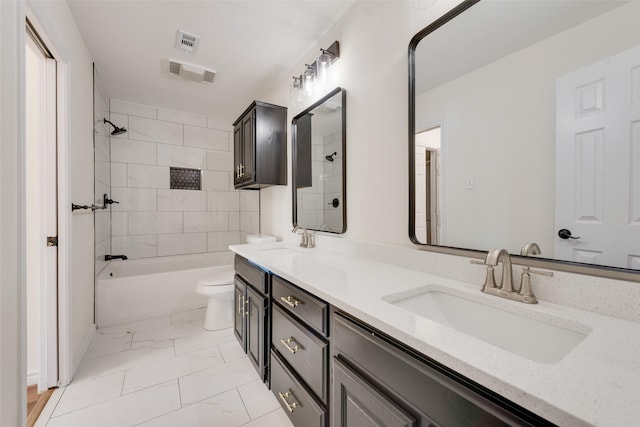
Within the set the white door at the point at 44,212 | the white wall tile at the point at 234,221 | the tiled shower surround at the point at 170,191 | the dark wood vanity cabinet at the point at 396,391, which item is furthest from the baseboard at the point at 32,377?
the white wall tile at the point at 234,221

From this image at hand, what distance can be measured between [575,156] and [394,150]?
735mm

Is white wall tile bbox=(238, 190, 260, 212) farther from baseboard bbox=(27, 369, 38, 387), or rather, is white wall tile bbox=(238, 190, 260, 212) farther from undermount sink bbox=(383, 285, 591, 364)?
undermount sink bbox=(383, 285, 591, 364)

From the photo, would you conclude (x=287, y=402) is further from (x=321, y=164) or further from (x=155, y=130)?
(x=155, y=130)

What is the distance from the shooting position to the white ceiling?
1.64 metres

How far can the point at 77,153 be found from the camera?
182 cm

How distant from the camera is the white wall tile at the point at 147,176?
10.3 ft

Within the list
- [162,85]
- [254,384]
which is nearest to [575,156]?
[254,384]

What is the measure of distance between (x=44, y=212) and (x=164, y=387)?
1280 millimetres

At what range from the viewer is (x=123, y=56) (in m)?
2.18

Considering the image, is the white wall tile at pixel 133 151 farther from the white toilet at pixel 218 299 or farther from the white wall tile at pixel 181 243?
the white toilet at pixel 218 299

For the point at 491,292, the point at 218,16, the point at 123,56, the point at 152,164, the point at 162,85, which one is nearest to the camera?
the point at 491,292

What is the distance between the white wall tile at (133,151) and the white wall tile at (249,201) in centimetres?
117

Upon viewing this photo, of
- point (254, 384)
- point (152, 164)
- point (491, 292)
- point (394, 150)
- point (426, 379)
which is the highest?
point (152, 164)

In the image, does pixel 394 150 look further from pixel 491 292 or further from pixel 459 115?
pixel 491 292
